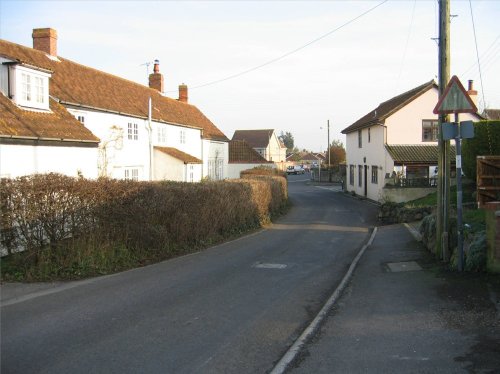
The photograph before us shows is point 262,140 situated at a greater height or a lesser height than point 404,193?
greater

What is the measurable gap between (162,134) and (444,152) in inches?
891

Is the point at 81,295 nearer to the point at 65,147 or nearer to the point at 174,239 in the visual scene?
the point at 174,239

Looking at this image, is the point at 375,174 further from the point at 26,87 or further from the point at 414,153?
the point at 26,87

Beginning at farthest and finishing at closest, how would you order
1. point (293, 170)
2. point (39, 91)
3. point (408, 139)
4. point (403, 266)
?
point (293, 170) < point (408, 139) < point (39, 91) < point (403, 266)

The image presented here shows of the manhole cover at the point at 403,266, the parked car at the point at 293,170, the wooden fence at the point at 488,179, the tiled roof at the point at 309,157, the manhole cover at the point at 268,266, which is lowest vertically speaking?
the manhole cover at the point at 268,266

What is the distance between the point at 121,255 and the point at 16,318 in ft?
12.9

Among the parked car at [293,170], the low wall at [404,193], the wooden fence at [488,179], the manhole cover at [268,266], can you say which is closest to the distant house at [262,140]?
the parked car at [293,170]

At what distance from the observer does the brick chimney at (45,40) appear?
24172 millimetres

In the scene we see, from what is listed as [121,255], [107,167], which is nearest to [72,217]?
[121,255]

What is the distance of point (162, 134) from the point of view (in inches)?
1211

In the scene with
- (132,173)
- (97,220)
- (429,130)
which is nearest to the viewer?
(97,220)

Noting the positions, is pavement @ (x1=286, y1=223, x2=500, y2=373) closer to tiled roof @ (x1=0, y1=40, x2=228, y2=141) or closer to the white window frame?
tiled roof @ (x1=0, y1=40, x2=228, y2=141)

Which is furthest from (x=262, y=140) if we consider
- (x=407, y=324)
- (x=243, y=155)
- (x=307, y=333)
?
(x=307, y=333)

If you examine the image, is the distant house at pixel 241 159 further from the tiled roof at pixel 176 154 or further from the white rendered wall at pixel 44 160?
the white rendered wall at pixel 44 160
